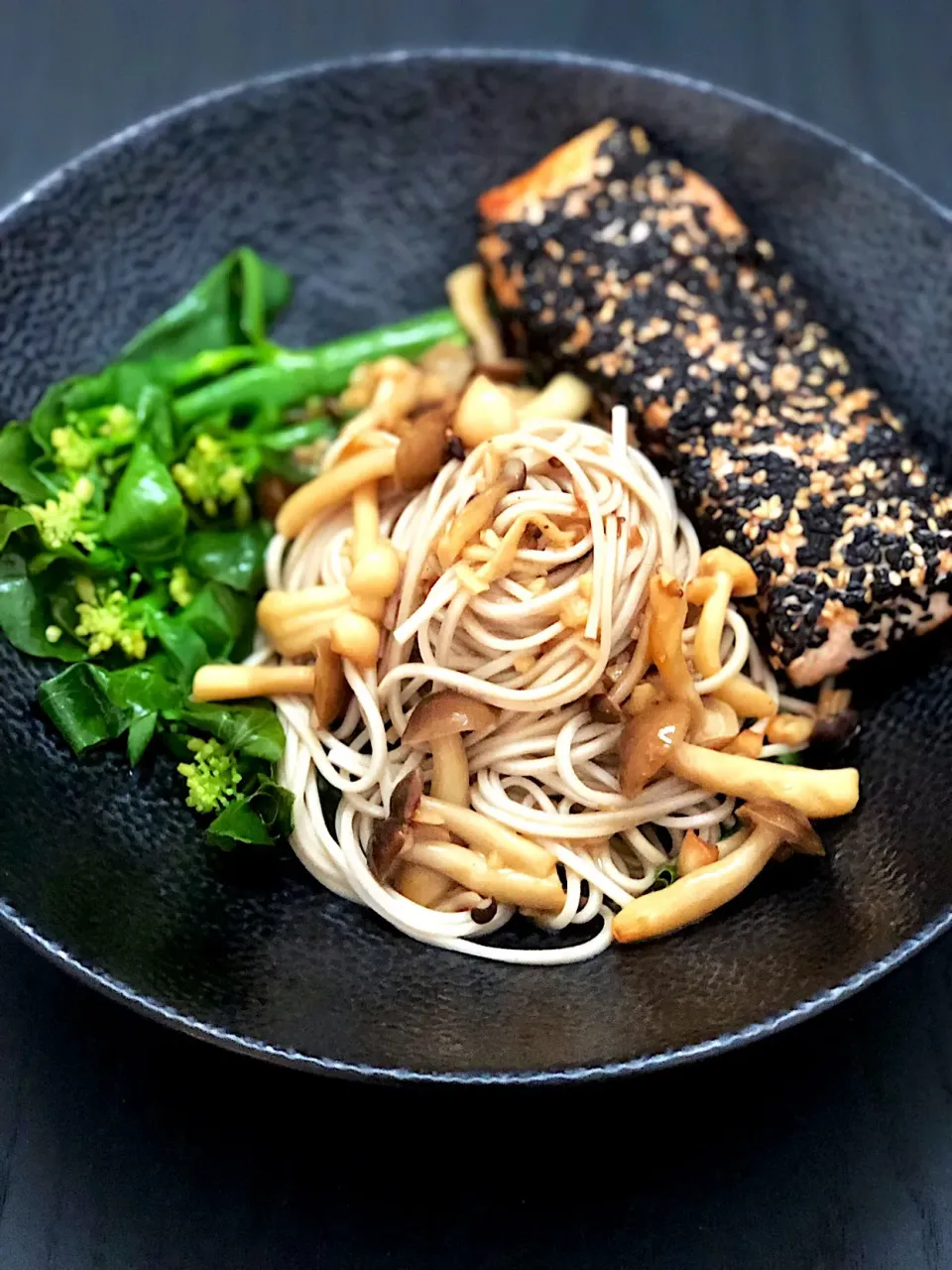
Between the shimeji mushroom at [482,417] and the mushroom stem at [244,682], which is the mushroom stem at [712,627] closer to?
the shimeji mushroom at [482,417]

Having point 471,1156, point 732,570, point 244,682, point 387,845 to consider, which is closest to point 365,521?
point 244,682

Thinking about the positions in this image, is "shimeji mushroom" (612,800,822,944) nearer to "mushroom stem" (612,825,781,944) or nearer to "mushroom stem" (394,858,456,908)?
"mushroom stem" (612,825,781,944)

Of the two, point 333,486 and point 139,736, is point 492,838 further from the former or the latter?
point 333,486

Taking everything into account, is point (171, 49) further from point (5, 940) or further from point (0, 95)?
point (5, 940)

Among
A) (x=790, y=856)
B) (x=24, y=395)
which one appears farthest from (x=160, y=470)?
(x=790, y=856)

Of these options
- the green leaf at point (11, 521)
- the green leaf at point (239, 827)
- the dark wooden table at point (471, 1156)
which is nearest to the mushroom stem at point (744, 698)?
the dark wooden table at point (471, 1156)

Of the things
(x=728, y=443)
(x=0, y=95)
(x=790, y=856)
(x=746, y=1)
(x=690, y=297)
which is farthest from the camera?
(x=746, y=1)
